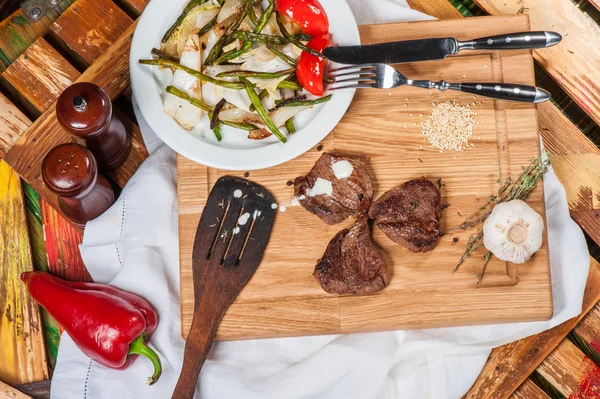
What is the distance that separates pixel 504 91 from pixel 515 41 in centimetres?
23

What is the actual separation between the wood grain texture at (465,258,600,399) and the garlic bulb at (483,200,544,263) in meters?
0.65

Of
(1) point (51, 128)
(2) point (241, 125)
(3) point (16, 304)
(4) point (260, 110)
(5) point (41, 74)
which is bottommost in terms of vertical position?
(3) point (16, 304)

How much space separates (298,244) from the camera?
129 inches

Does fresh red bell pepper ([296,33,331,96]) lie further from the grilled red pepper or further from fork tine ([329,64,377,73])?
the grilled red pepper

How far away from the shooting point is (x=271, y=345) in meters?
3.53

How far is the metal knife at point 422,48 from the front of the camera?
3.09 m

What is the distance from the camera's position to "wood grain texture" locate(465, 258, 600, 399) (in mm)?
3557

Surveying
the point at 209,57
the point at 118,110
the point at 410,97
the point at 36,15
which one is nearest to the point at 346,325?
the point at 410,97

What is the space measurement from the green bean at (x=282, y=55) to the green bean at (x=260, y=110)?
0.19m

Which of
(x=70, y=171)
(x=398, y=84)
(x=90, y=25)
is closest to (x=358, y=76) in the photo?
(x=398, y=84)

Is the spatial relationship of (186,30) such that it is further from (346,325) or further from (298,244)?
(346,325)

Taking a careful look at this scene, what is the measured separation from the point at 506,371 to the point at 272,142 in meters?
1.75

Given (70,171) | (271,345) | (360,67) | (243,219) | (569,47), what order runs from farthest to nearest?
(569,47) < (271,345) < (243,219) < (360,67) < (70,171)

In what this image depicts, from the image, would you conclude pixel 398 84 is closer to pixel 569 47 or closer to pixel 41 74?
pixel 569 47
